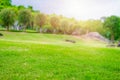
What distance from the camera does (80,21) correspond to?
95.5 meters

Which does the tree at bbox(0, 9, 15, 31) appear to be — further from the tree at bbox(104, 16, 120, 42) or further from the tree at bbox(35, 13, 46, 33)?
the tree at bbox(104, 16, 120, 42)

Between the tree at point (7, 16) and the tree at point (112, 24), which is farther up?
the tree at point (7, 16)

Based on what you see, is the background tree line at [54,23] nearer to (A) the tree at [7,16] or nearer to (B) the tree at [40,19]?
(B) the tree at [40,19]

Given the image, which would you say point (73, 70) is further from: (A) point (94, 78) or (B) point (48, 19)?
(B) point (48, 19)

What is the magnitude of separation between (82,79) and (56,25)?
243 feet

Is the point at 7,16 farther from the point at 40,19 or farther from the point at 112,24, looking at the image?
the point at 112,24

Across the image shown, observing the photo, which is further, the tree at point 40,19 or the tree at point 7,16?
the tree at point 40,19

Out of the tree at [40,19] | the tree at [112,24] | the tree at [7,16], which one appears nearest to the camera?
the tree at [7,16]

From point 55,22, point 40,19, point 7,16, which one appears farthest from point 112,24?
point 7,16

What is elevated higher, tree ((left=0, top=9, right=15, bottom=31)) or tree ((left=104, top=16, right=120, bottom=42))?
tree ((left=0, top=9, right=15, bottom=31))

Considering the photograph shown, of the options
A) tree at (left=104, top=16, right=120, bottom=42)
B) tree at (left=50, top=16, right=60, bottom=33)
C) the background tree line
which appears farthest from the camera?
tree at (left=50, top=16, right=60, bottom=33)

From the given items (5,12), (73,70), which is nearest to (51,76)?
(73,70)

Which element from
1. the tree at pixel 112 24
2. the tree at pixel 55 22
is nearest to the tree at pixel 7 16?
the tree at pixel 55 22

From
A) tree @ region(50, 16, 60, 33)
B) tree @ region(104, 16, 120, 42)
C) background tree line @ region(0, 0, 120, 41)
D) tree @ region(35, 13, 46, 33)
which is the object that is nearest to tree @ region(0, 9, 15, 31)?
background tree line @ region(0, 0, 120, 41)
